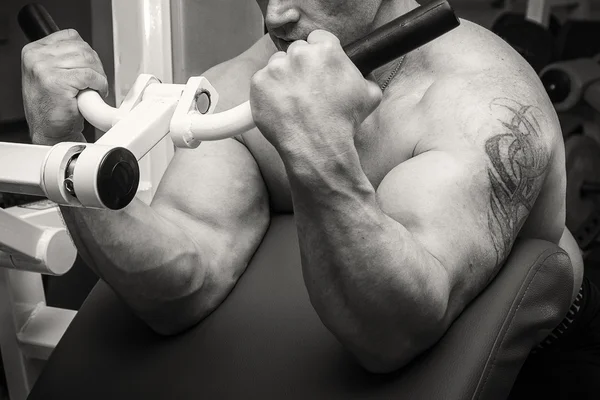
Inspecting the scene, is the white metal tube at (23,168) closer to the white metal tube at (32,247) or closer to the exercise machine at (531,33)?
the white metal tube at (32,247)

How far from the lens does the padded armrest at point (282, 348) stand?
0.97 meters

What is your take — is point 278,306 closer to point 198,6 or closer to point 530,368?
point 530,368

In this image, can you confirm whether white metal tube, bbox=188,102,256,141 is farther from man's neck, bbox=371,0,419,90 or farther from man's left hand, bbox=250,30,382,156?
man's neck, bbox=371,0,419,90

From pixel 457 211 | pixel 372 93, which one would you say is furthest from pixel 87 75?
pixel 457 211

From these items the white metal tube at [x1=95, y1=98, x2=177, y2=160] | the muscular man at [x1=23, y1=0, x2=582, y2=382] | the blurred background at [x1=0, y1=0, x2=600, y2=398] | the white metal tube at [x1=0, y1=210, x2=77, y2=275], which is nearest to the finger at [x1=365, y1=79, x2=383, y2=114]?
the muscular man at [x1=23, y1=0, x2=582, y2=382]

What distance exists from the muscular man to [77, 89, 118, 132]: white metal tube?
15 millimetres

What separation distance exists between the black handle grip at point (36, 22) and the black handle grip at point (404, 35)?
497 millimetres

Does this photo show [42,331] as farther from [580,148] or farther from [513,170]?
[580,148]

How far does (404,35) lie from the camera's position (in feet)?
2.64

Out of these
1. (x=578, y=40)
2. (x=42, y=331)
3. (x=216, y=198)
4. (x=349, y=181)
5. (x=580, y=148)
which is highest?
(x=349, y=181)

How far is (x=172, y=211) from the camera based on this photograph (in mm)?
1230

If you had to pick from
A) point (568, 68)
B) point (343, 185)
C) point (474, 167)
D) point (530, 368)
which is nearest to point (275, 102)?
point (343, 185)

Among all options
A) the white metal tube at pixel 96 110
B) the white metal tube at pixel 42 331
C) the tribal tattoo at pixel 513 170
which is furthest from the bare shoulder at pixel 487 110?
the white metal tube at pixel 42 331

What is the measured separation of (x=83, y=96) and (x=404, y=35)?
44 cm
